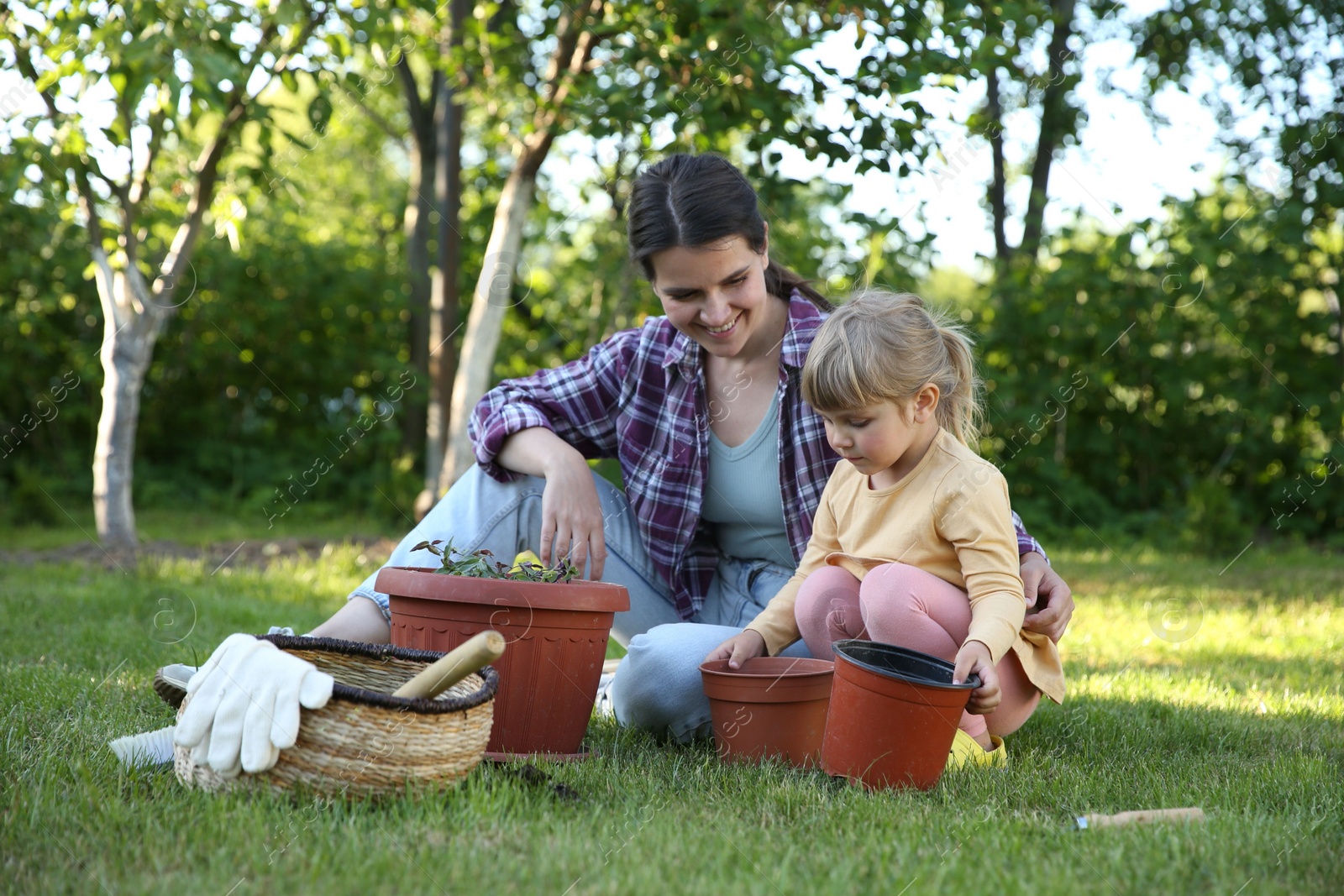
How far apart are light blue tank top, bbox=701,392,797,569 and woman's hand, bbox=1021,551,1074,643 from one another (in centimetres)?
60

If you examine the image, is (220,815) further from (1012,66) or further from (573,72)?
(573,72)

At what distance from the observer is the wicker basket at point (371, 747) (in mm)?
1614

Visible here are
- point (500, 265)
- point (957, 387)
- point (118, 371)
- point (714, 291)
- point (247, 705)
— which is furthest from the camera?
point (500, 265)

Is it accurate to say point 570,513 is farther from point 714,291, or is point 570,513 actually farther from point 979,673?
point 979,673

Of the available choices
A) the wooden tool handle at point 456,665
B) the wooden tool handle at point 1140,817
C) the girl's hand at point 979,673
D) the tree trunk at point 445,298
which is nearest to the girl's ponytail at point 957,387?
the girl's hand at point 979,673

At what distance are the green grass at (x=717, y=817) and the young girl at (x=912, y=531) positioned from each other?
0.22 metres

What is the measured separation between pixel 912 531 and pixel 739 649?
0.41 meters

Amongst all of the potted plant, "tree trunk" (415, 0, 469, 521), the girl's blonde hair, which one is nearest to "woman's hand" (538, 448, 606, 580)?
the potted plant

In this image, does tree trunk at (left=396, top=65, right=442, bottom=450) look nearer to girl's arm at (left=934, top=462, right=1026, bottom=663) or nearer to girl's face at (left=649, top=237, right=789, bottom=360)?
girl's face at (left=649, top=237, right=789, bottom=360)

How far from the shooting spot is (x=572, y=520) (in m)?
2.27

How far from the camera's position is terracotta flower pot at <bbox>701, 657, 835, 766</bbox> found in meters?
2.06

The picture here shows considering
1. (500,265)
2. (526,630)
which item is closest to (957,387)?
(526,630)

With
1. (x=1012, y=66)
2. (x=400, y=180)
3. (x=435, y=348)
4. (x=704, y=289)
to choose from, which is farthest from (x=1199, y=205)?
(x=400, y=180)

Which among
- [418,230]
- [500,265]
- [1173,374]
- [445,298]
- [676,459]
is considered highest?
[418,230]
